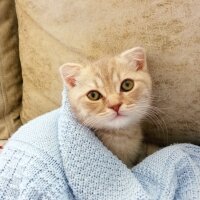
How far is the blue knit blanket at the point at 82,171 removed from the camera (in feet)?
3.08

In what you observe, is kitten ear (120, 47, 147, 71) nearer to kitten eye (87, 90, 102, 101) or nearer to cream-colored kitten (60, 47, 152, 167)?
cream-colored kitten (60, 47, 152, 167)

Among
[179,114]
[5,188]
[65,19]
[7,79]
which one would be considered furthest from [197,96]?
[7,79]

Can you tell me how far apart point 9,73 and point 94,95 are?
43cm

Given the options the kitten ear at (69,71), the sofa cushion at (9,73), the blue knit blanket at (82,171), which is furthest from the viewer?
the sofa cushion at (9,73)

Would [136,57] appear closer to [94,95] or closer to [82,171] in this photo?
[94,95]

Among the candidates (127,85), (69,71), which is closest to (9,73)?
(69,71)

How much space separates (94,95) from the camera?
40.5 inches

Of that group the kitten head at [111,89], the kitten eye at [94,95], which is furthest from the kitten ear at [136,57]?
the kitten eye at [94,95]

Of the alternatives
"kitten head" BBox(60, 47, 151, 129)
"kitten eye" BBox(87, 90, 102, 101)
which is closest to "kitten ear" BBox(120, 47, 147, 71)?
"kitten head" BBox(60, 47, 151, 129)

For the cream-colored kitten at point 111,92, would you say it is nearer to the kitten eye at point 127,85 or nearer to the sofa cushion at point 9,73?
the kitten eye at point 127,85

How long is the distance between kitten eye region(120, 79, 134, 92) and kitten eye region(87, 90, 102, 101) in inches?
2.3

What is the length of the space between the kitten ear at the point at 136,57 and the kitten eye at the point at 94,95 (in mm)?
109

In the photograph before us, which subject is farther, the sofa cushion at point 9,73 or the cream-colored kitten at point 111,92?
the sofa cushion at point 9,73

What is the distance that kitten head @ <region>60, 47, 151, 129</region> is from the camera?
996 millimetres
